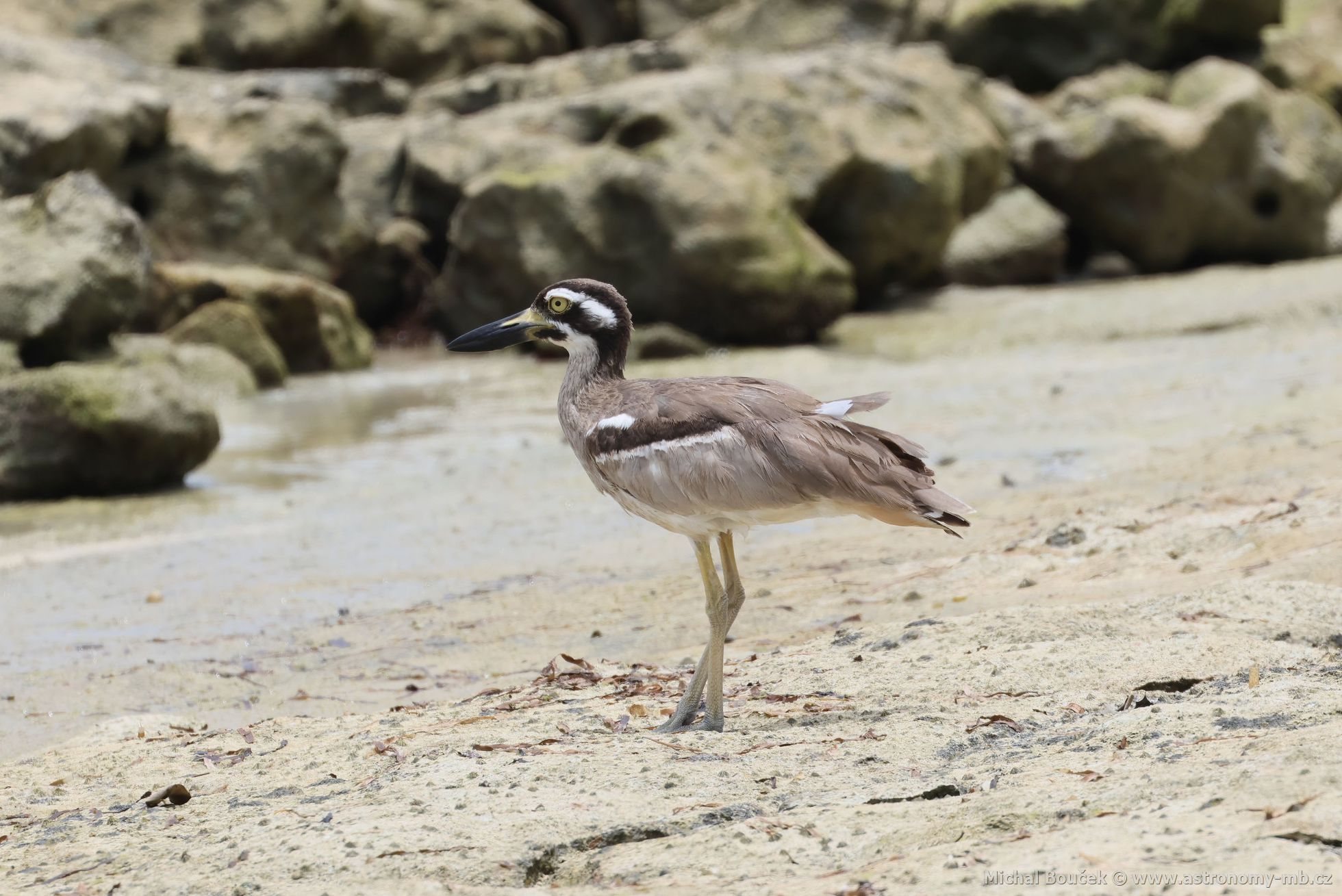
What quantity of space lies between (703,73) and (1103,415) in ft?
24.6

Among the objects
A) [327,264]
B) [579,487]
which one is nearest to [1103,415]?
[579,487]

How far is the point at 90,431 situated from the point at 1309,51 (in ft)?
55.3

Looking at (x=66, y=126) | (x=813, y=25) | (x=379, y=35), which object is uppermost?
(x=379, y=35)

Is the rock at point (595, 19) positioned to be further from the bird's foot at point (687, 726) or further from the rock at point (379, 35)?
the bird's foot at point (687, 726)

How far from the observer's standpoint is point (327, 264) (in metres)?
17.4

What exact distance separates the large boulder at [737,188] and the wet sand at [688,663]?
3.52 m

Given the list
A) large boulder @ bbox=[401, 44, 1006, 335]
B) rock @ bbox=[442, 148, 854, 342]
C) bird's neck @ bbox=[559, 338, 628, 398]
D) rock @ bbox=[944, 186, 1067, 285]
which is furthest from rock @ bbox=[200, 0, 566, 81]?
bird's neck @ bbox=[559, 338, 628, 398]

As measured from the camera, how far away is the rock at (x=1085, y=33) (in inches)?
752

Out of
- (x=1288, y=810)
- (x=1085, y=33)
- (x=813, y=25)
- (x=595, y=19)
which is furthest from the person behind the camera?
(x=595, y=19)

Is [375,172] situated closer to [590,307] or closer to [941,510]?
[590,307]

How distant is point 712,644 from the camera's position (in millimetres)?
4520

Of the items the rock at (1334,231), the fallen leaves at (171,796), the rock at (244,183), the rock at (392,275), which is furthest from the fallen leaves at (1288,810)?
the rock at (392,275)

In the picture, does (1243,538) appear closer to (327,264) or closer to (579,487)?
(579,487)

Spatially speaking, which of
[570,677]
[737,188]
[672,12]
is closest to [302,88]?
[737,188]
